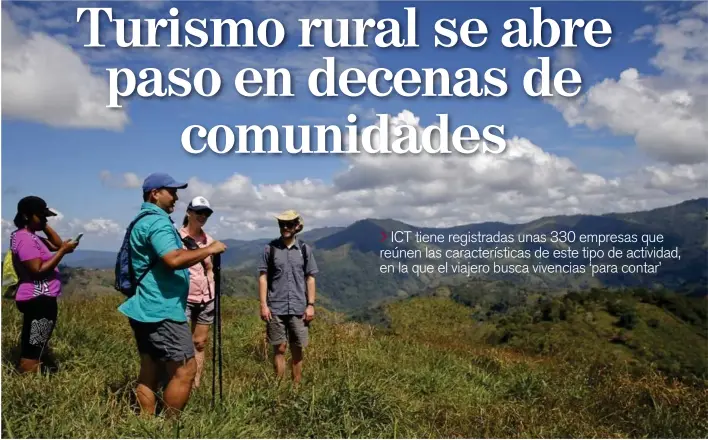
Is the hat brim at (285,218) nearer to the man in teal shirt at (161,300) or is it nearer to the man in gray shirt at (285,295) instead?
the man in gray shirt at (285,295)

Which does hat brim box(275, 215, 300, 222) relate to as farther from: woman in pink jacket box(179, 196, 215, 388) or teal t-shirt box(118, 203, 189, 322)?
teal t-shirt box(118, 203, 189, 322)

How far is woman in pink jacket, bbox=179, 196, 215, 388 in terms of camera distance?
19.0 ft

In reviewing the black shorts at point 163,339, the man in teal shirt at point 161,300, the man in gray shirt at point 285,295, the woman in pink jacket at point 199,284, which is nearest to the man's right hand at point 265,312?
the man in gray shirt at point 285,295

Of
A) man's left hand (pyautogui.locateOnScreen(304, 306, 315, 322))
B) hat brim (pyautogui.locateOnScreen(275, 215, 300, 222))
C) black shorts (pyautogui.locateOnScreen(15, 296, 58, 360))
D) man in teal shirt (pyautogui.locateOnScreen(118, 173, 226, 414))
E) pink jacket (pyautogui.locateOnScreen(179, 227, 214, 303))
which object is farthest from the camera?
man's left hand (pyautogui.locateOnScreen(304, 306, 315, 322))

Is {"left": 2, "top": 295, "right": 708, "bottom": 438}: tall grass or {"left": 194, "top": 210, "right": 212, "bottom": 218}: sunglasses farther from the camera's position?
{"left": 194, "top": 210, "right": 212, "bottom": 218}: sunglasses

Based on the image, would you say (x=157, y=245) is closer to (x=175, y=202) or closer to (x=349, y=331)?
(x=175, y=202)

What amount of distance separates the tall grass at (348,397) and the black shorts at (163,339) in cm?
47

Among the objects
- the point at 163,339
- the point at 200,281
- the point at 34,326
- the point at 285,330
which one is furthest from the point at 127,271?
the point at 285,330

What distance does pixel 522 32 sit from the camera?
8.38 meters

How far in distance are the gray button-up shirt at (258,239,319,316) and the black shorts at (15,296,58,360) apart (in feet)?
6.83

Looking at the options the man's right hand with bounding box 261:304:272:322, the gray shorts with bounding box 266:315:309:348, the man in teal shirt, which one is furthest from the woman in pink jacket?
the man in teal shirt

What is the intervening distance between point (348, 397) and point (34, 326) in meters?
3.01

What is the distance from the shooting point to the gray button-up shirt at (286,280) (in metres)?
6.43

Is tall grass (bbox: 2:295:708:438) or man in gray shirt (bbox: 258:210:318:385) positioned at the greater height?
man in gray shirt (bbox: 258:210:318:385)
